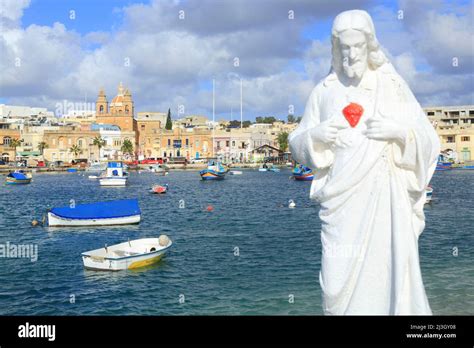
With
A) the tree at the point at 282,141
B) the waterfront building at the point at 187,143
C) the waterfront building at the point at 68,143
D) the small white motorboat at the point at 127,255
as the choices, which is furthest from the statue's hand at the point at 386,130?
the waterfront building at the point at 68,143

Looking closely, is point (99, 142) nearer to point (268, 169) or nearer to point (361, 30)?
point (268, 169)

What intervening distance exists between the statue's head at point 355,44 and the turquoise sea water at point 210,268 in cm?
847

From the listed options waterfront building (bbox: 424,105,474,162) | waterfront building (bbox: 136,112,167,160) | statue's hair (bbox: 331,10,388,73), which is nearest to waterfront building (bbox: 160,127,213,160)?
waterfront building (bbox: 136,112,167,160)

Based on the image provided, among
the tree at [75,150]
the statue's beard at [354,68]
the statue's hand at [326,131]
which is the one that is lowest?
the tree at [75,150]

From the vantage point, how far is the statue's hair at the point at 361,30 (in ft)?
13.8

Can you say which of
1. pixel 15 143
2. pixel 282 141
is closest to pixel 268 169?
pixel 282 141

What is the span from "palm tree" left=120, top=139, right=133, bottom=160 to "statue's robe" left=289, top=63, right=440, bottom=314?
351 ft

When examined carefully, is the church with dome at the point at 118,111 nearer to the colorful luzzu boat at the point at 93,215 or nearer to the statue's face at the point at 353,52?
the colorful luzzu boat at the point at 93,215

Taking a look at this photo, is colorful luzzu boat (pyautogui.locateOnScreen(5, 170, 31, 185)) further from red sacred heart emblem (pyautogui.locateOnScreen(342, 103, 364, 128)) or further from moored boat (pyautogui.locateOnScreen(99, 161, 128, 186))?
red sacred heart emblem (pyautogui.locateOnScreen(342, 103, 364, 128))

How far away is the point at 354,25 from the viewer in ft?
13.7

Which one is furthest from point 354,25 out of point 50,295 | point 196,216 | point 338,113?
point 196,216
